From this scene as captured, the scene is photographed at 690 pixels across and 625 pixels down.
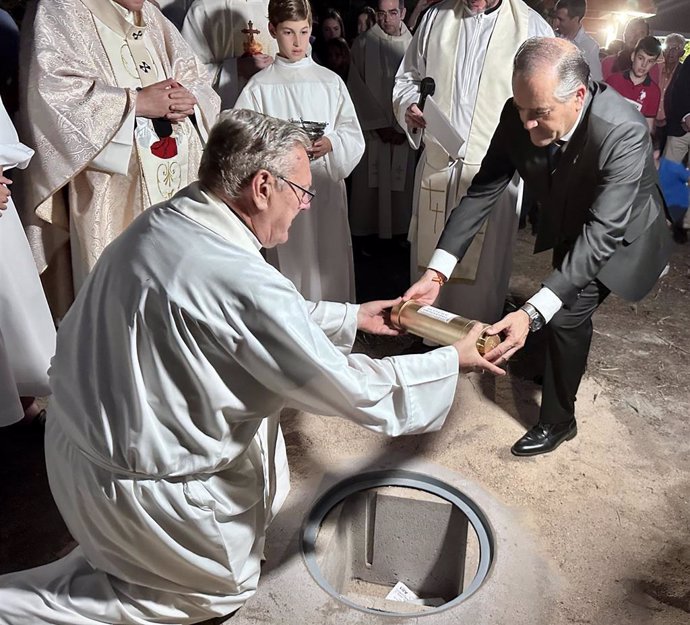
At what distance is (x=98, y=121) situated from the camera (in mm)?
2957

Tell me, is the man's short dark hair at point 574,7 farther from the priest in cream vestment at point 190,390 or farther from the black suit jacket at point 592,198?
the priest in cream vestment at point 190,390

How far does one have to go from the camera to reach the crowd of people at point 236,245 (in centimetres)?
174

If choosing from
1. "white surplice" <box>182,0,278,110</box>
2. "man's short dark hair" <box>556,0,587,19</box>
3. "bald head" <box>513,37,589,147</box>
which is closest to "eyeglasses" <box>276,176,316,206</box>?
"bald head" <box>513,37,589,147</box>

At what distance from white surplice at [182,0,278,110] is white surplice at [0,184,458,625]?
2553 millimetres

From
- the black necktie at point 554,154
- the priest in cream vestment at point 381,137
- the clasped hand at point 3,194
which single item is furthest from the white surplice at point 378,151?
the clasped hand at point 3,194

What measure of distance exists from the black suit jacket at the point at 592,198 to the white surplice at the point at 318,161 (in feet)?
2.84

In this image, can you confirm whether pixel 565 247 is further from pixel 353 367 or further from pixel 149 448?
pixel 149 448

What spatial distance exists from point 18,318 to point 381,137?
3304mm

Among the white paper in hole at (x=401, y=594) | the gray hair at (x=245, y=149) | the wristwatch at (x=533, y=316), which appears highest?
the gray hair at (x=245, y=149)

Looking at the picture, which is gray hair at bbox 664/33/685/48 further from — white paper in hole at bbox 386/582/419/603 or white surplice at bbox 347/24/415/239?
white paper in hole at bbox 386/582/419/603

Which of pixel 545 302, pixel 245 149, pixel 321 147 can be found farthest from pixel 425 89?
pixel 245 149

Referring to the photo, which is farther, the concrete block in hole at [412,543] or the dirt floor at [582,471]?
the concrete block in hole at [412,543]

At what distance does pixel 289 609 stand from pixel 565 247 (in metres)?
1.91

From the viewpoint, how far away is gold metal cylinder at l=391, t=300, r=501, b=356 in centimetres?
227
